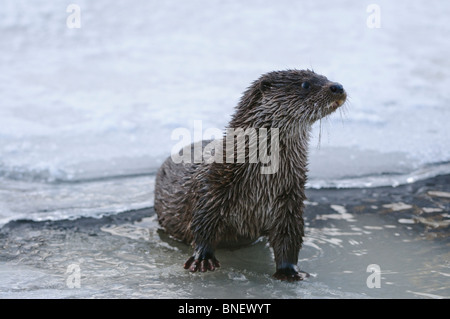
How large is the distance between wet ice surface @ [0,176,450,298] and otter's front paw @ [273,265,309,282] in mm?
49

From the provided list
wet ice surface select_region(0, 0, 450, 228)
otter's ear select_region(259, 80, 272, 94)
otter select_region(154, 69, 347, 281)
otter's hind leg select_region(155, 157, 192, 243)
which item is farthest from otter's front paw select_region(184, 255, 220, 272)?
wet ice surface select_region(0, 0, 450, 228)

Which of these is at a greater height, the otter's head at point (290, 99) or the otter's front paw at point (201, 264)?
the otter's head at point (290, 99)

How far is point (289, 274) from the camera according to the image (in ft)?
10.5

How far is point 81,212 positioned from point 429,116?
3.72 m

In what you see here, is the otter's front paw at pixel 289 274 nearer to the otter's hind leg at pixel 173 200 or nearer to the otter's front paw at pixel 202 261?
the otter's front paw at pixel 202 261

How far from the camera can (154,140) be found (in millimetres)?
5934

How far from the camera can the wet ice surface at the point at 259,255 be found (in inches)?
117

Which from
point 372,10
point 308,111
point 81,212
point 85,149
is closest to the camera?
point 308,111

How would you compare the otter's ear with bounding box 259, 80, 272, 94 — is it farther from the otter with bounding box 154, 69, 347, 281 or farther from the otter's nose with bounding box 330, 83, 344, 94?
the otter's nose with bounding box 330, 83, 344, 94

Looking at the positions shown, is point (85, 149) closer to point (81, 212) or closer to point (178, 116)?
point (178, 116)

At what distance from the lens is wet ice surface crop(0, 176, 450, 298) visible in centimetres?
297

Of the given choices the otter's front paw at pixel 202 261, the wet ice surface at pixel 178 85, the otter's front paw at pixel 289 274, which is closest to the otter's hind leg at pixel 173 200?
the otter's front paw at pixel 202 261

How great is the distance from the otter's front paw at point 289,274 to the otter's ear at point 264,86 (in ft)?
2.94
